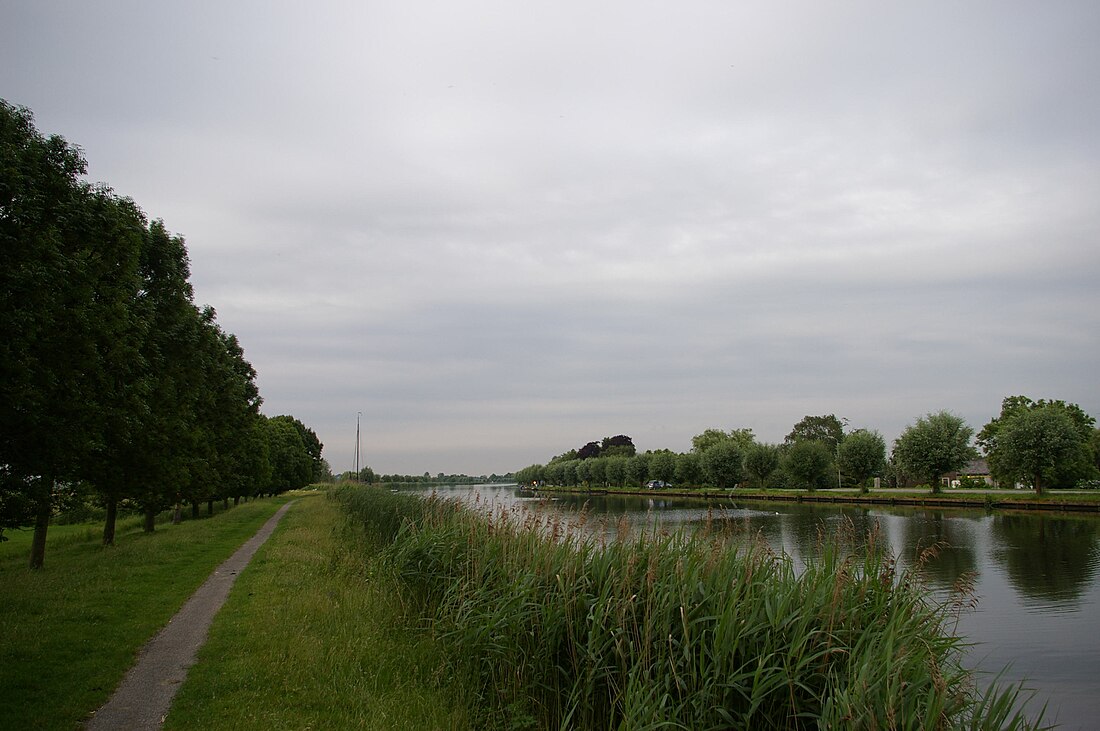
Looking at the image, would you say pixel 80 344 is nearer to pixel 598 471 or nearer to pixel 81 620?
pixel 81 620

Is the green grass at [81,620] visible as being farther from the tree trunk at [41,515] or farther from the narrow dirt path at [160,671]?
A: the tree trunk at [41,515]

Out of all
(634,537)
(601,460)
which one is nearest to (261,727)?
(634,537)

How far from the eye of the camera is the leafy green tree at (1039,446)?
5056cm

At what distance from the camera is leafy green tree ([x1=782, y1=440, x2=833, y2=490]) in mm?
75688

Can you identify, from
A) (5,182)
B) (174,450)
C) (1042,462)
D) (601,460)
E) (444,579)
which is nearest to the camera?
(5,182)

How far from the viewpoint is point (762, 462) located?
85125 millimetres

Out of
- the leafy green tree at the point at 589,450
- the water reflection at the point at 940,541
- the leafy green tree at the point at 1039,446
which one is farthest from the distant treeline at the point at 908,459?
the leafy green tree at the point at 589,450

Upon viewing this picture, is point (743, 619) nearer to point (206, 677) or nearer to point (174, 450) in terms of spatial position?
point (206, 677)

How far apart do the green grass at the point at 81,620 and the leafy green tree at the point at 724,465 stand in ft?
243

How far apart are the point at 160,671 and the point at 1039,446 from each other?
5799 centimetres

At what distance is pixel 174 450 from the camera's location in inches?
850

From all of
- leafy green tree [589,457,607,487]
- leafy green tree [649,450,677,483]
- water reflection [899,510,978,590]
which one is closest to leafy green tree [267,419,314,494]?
water reflection [899,510,978,590]

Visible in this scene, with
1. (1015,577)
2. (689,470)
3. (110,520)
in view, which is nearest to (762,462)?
(689,470)

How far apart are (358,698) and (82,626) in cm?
537
